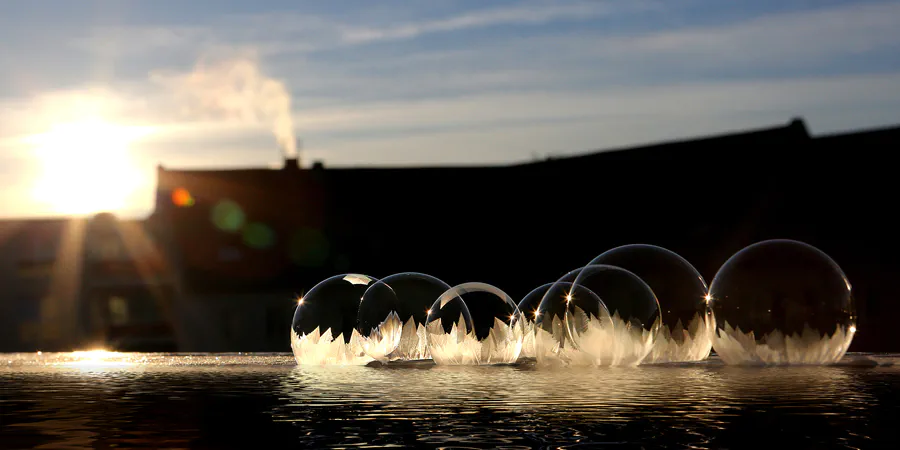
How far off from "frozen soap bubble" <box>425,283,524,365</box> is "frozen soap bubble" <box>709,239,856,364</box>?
334 cm

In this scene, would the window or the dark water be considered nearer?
the dark water

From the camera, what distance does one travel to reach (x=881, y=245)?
1775 inches

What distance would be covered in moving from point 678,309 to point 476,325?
3.28 m

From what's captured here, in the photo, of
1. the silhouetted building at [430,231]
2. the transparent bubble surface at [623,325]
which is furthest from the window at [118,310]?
the transparent bubble surface at [623,325]

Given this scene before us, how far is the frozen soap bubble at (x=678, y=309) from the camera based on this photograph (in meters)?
22.2

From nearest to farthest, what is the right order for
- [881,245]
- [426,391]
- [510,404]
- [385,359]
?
[510,404] → [426,391] → [385,359] → [881,245]

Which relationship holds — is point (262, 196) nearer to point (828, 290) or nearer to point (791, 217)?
point (791, 217)

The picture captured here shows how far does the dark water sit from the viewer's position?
11.0 meters

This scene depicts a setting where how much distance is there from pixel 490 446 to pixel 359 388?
21.4 ft

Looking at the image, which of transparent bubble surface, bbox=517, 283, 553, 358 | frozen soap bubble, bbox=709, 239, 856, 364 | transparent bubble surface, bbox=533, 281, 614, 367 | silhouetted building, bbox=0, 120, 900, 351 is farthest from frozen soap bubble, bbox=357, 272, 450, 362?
silhouetted building, bbox=0, 120, 900, 351

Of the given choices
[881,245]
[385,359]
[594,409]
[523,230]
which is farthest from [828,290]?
[523,230]

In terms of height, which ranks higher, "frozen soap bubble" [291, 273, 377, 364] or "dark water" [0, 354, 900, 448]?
"frozen soap bubble" [291, 273, 377, 364]

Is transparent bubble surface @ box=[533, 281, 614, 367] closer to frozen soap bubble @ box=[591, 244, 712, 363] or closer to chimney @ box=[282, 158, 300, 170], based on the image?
frozen soap bubble @ box=[591, 244, 712, 363]

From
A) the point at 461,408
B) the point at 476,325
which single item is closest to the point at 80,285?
the point at 476,325
